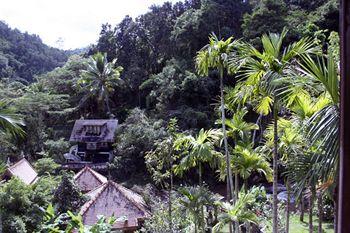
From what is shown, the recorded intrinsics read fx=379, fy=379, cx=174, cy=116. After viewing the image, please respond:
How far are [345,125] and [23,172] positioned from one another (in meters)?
18.8

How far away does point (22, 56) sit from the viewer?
4078 centimetres

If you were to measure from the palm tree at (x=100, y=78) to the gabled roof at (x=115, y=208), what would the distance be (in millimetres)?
11886

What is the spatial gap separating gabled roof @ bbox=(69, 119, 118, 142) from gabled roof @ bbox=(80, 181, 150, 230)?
29.8 feet

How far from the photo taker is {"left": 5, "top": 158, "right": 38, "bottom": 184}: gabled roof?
55.0 feet

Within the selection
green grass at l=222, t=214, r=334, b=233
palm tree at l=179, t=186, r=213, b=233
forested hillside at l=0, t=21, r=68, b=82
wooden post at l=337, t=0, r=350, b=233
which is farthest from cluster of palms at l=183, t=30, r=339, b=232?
forested hillside at l=0, t=21, r=68, b=82

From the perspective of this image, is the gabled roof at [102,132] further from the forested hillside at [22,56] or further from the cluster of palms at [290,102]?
the forested hillside at [22,56]

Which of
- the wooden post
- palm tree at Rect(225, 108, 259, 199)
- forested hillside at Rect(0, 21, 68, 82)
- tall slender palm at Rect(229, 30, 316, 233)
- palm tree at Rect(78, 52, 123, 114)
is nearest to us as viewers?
the wooden post

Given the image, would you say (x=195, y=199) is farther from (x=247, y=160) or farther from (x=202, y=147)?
(x=247, y=160)

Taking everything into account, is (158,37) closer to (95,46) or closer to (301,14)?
(95,46)

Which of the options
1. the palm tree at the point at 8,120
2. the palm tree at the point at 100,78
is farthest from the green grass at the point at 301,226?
the palm tree at the point at 100,78

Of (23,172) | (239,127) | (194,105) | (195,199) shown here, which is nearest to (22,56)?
(23,172)

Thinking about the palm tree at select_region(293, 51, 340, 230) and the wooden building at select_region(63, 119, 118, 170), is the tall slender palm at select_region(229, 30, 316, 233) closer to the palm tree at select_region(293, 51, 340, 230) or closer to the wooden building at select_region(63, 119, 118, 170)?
the palm tree at select_region(293, 51, 340, 230)

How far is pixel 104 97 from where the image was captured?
25.2m

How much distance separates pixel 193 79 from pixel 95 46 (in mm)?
12033
